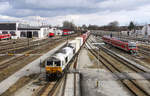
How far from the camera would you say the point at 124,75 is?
70.5 feet

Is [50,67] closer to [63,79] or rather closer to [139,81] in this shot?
[63,79]

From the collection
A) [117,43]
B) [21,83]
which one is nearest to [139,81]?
[21,83]

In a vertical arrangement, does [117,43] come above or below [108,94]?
above

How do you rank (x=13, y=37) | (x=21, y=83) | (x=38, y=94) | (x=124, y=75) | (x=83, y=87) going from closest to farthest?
(x=38, y=94) < (x=83, y=87) < (x=21, y=83) < (x=124, y=75) < (x=13, y=37)

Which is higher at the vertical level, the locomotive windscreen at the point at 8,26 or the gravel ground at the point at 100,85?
the locomotive windscreen at the point at 8,26

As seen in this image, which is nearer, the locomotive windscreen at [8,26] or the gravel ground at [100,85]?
the gravel ground at [100,85]

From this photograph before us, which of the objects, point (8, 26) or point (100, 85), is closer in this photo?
point (100, 85)

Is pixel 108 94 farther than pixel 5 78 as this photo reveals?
No

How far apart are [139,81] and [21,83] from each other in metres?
15.8

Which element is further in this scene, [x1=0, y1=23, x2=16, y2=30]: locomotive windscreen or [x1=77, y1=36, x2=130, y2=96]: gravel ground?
[x1=0, y1=23, x2=16, y2=30]: locomotive windscreen

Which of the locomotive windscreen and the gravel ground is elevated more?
the locomotive windscreen

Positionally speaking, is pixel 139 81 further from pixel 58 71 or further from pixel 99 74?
pixel 58 71

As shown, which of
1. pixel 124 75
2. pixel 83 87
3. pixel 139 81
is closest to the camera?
pixel 83 87

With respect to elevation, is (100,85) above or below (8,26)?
below
